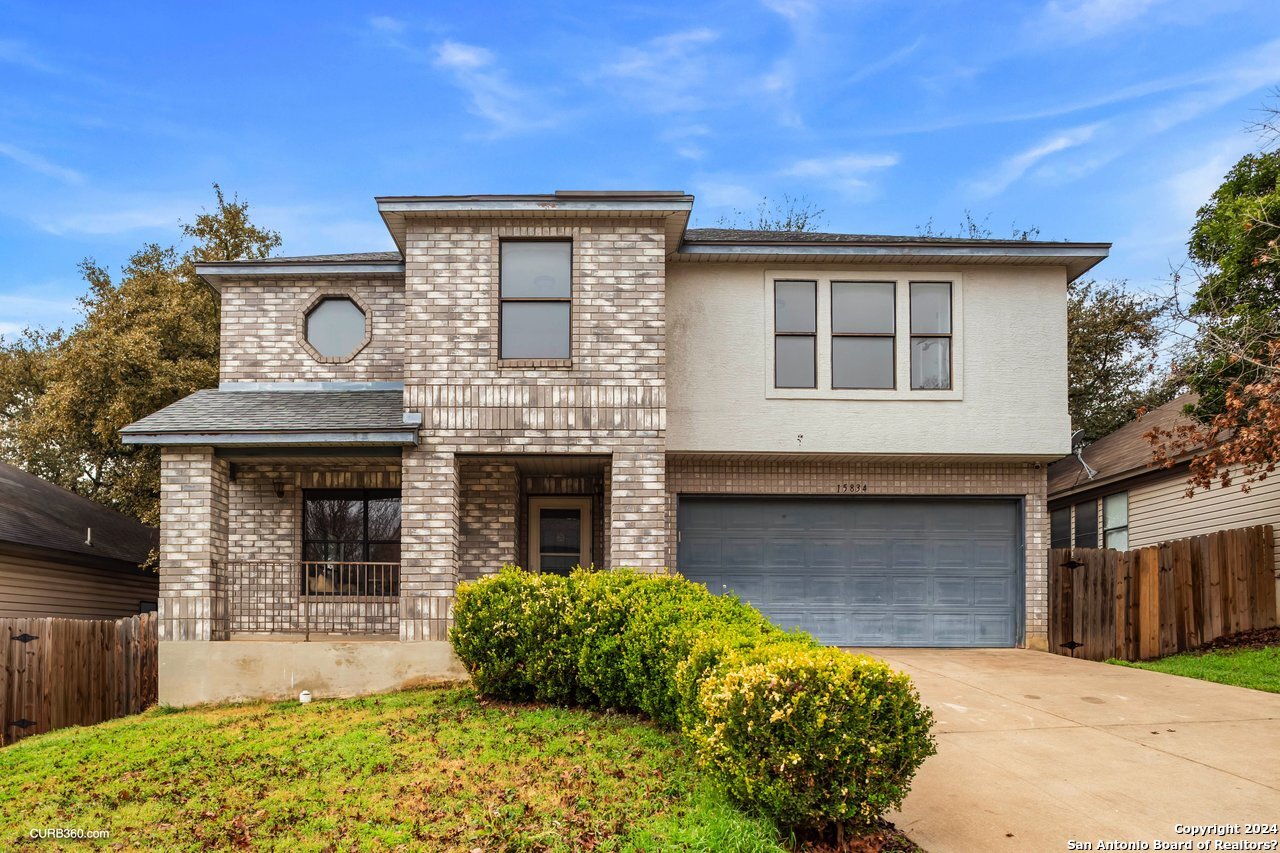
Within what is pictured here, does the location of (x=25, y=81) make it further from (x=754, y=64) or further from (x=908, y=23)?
(x=908, y=23)

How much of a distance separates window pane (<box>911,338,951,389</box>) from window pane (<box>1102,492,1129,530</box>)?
5335mm

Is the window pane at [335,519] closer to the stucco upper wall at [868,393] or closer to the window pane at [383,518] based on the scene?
the window pane at [383,518]

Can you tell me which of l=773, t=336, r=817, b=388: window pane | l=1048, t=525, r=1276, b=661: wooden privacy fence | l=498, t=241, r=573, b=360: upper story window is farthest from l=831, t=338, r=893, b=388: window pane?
l=498, t=241, r=573, b=360: upper story window

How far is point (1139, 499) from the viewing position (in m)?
15.8

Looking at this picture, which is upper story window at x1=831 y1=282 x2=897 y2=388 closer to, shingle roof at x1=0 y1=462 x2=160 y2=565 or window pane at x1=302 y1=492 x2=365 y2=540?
window pane at x1=302 y1=492 x2=365 y2=540

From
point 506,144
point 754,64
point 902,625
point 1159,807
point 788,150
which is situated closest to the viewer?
point 1159,807

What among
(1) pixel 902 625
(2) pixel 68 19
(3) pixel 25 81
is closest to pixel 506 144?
(2) pixel 68 19

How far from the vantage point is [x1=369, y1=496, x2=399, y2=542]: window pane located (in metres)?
13.9

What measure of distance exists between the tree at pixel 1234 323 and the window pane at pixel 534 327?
25.2 feet

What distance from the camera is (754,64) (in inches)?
663

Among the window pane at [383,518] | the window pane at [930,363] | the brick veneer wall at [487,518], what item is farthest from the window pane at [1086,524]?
the window pane at [383,518]

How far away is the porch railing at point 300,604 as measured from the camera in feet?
42.4

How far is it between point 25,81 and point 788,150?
17623 millimetres

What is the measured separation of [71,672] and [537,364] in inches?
288
